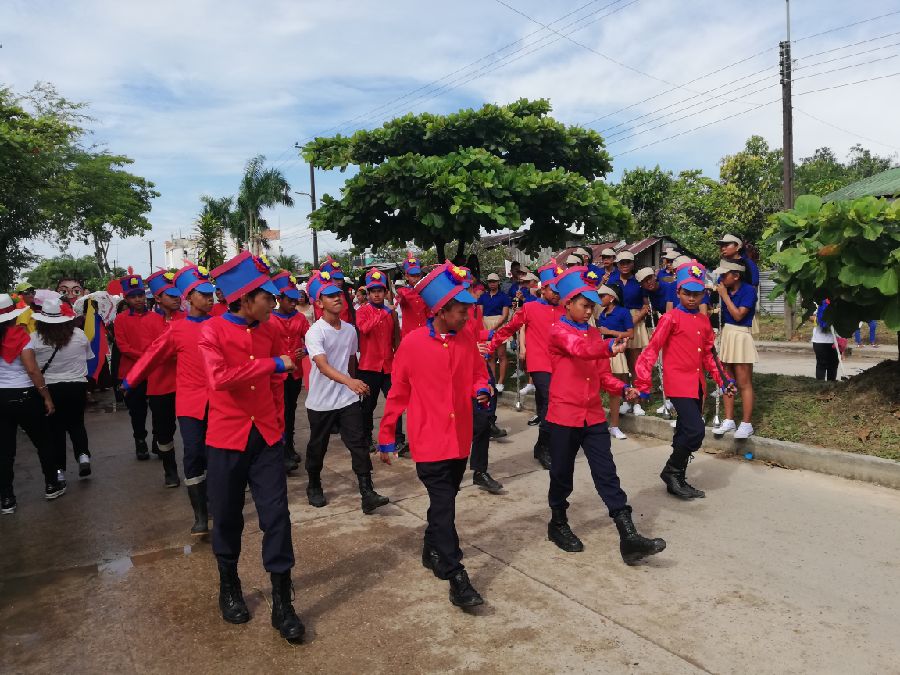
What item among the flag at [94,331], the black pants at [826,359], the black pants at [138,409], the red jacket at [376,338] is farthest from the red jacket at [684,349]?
the flag at [94,331]

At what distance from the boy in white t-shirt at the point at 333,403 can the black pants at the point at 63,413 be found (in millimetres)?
2797

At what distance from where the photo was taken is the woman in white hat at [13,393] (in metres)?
6.15

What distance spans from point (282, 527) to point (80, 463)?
475 cm

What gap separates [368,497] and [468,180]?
613cm

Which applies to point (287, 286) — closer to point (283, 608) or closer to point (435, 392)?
point (435, 392)

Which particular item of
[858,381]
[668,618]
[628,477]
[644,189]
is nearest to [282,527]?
[668,618]

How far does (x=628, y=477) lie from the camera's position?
6273mm

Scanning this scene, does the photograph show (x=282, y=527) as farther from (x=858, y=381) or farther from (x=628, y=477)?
(x=858, y=381)

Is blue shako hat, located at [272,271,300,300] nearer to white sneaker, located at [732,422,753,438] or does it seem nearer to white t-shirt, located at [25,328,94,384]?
white t-shirt, located at [25,328,94,384]

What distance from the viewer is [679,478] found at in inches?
223

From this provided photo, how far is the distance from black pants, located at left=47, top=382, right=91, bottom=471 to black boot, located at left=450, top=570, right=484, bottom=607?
188 inches

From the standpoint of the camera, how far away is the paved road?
3330 millimetres

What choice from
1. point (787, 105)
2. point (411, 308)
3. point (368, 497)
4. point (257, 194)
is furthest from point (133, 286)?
point (257, 194)

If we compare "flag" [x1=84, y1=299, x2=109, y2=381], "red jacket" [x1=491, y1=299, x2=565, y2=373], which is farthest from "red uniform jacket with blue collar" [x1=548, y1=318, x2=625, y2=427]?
"flag" [x1=84, y1=299, x2=109, y2=381]
